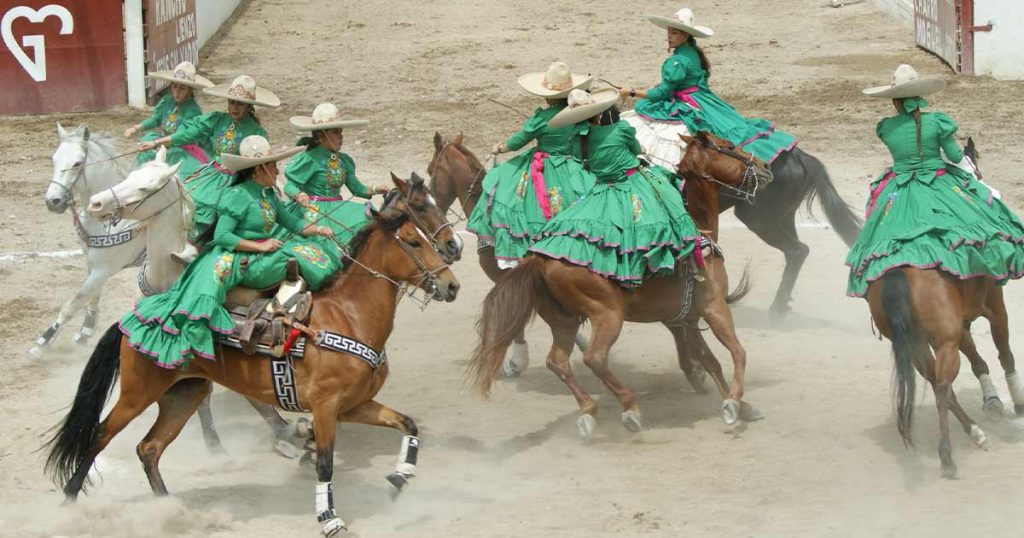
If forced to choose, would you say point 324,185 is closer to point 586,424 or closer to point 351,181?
point 351,181

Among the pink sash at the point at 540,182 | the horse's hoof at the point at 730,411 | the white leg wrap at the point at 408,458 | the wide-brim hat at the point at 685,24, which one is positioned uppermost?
the wide-brim hat at the point at 685,24

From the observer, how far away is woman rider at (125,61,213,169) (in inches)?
428

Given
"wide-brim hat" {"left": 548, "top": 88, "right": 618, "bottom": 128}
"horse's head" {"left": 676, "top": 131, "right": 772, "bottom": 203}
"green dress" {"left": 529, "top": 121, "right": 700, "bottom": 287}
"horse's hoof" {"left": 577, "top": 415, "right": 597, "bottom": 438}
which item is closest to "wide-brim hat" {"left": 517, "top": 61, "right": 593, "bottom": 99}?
"wide-brim hat" {"left": 548, "top": 88, "right": 618, "bottom": 128}

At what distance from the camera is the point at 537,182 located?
34.3 feet

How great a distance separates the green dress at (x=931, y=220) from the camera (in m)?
8.77

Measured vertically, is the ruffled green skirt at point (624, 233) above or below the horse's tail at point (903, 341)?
above

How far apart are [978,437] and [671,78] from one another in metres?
4.23

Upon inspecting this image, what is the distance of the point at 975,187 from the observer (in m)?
9.14

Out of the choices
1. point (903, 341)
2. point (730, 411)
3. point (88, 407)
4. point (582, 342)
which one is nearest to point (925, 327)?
point (903, 341)

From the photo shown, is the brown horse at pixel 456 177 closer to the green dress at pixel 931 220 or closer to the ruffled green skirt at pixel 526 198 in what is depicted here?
the ruffled green skirt at pixel 526 198

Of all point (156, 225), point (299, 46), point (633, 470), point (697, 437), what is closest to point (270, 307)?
point (156, 225)

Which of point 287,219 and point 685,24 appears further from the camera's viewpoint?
point 685,24

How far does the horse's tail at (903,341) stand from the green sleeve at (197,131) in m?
4.93

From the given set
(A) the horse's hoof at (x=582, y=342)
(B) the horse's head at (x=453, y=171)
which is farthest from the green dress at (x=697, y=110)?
(A) the horse's hoof at (x=582, y=342)
